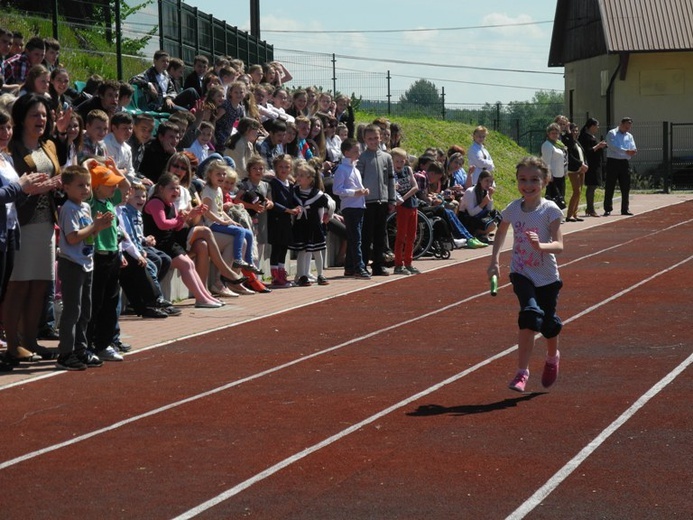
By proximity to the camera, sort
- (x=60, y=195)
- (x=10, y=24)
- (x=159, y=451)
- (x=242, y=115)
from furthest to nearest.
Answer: (x=10, y=24), (x=242, y=115), (x=60, y=195), (x=159, y=451)

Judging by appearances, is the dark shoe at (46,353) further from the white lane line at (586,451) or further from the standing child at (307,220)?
the standing child at (307,220)

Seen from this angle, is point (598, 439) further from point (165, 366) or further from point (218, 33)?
point (218, 33)

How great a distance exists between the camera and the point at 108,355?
1223cm

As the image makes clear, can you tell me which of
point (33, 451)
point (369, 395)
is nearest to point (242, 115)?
point (369, 395)

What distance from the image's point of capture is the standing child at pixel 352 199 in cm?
1919

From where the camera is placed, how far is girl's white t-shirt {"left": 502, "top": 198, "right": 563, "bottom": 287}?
33.9 feet

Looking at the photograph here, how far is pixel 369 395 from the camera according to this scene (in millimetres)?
10219

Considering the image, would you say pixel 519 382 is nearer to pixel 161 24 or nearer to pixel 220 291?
pixel 220 291

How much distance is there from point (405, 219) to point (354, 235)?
3.74 feet

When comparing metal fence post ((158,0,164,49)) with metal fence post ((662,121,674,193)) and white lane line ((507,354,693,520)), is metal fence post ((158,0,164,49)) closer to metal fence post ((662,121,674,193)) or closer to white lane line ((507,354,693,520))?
metal fence post ((662,121,674,193))

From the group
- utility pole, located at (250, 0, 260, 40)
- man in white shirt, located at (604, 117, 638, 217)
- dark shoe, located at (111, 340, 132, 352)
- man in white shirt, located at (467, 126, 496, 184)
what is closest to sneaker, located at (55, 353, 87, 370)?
dark shoe, located at (111, 340, 132, 352)

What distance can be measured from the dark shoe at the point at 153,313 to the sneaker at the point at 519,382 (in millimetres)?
5852

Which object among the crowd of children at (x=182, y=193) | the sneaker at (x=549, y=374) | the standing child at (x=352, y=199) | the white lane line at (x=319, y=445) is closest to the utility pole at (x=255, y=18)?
the crowd of children at (x=182, y=193)

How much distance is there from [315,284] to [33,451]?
10.2m
